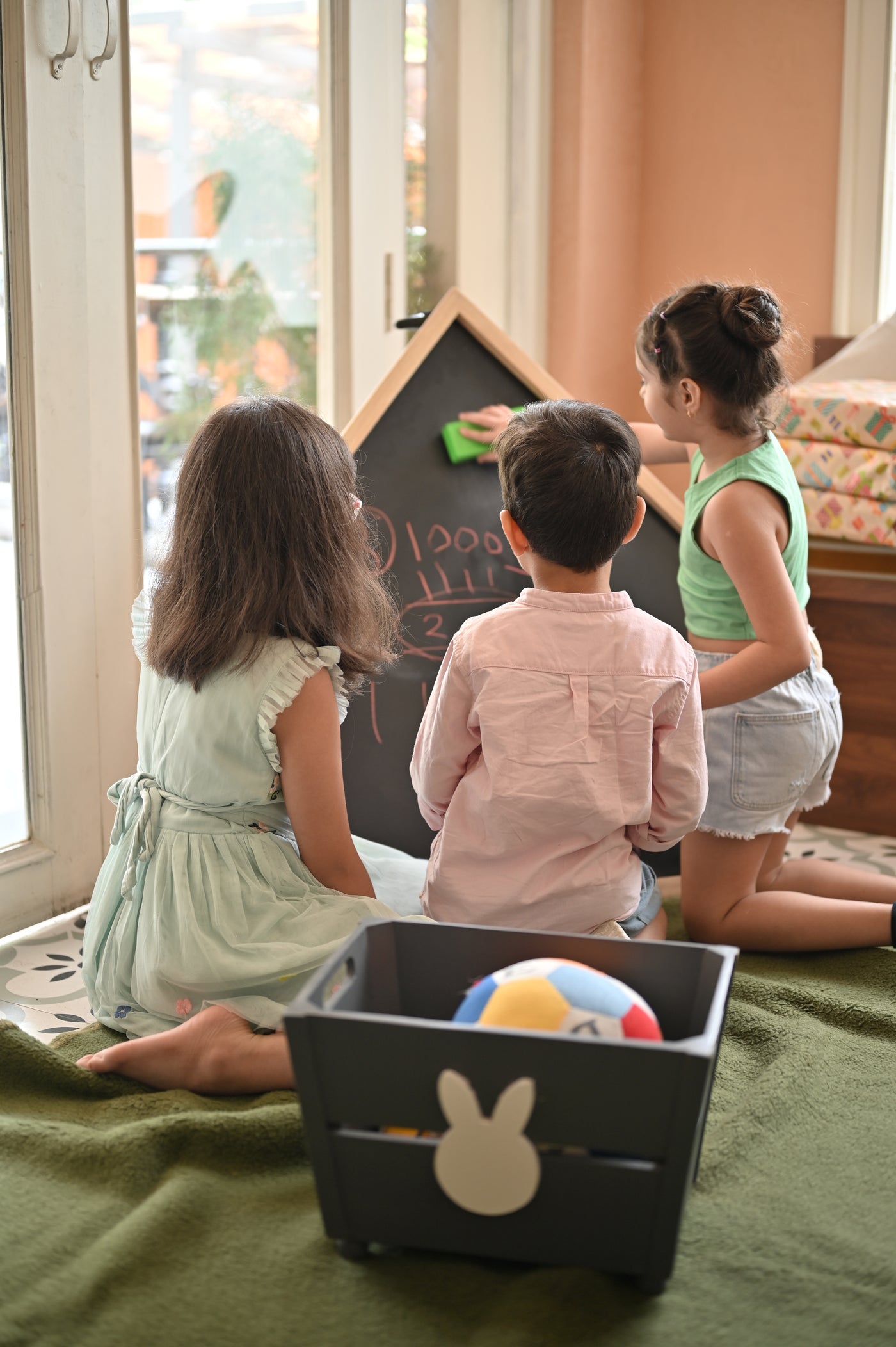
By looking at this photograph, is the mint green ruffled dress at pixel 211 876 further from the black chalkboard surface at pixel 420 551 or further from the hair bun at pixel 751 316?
the hair bun at pixel 751 316

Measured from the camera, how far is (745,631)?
5.65ft

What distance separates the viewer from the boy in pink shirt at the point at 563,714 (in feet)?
4.33

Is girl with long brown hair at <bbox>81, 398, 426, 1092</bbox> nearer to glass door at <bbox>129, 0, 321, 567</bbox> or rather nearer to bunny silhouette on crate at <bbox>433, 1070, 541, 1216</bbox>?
bunny silhouette on crate at <bbox>433, 1070, 541, 1216</bbox>

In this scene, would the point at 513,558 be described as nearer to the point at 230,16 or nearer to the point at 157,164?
the point at 157,164

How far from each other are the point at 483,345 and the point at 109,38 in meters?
0.70

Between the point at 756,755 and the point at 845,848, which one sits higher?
the point at 756,755

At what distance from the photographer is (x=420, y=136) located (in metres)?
2.62

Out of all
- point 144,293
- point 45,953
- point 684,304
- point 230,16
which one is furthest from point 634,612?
point 230,16

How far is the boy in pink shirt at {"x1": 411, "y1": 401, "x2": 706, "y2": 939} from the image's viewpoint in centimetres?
132

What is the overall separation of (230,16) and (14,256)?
0.76 meters

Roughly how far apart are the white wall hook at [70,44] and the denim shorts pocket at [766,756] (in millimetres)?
1319

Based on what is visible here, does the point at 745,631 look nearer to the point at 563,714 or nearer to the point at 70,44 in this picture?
the point at 563,714

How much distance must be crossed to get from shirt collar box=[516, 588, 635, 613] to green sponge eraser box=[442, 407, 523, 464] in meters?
0.58

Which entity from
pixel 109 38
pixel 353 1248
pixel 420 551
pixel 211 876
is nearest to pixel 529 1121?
pixel 353 1248
